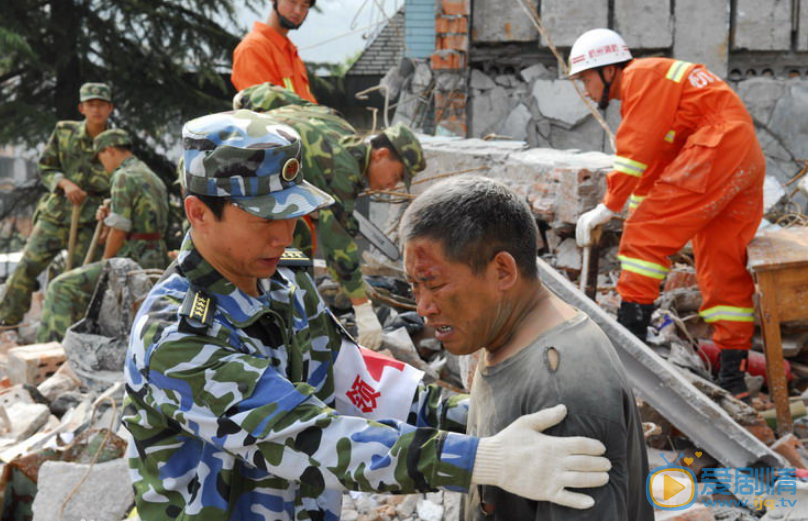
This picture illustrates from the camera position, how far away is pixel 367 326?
4.83m

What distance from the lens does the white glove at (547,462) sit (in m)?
1.57

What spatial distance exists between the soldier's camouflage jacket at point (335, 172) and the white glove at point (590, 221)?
4.89ft

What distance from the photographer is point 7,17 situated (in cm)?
948

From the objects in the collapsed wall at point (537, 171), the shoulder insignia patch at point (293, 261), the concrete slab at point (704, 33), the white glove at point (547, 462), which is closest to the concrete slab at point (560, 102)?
the concrete slab at point (704, 33)

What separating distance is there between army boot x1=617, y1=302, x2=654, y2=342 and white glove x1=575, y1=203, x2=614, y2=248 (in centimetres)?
50

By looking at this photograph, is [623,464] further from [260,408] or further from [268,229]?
[268,229]

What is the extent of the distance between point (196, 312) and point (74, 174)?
6532 mm

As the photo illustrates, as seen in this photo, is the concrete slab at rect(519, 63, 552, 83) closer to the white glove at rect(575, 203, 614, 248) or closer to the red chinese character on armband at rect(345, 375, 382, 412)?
the white glove at rect(575, 203, 614, 248)

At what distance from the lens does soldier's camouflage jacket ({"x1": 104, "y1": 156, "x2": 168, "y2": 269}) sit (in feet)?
21.5

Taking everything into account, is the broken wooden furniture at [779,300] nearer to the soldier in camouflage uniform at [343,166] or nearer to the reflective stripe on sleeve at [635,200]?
the reflective stripe on sleeve at [635,200]

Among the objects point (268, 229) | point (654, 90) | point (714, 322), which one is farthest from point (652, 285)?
point (268, 229)

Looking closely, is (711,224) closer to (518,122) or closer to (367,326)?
(367,326)

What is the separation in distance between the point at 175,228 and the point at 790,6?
23.8 ft

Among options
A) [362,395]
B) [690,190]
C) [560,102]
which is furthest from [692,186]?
[560,102]
